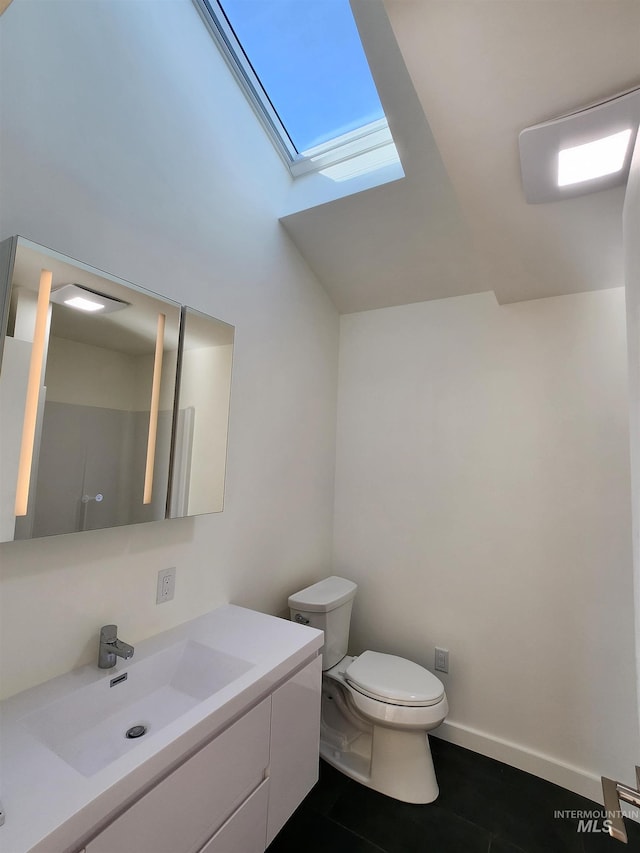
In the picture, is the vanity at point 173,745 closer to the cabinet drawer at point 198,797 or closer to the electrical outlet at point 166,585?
the cabinet drawer at point 198,797

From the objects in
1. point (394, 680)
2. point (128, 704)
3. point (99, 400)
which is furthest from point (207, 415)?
point (394, 680)

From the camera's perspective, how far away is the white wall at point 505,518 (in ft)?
5.55

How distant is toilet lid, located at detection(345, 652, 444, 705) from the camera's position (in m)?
1.59

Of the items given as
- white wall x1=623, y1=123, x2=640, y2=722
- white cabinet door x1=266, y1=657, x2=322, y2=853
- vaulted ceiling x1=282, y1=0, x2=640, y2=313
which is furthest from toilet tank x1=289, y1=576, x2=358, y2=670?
vaulted ceiling x1=282, y1=0, x2=640, y2=313

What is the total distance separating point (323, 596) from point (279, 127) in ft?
7.54

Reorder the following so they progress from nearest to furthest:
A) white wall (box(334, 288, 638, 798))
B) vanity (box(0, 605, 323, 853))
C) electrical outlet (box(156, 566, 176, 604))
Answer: vanity (box(0, 605, 323, 853)) → electrical outlet (box(156, 566, 176, 604)) → white wall (box(334, 288, 638, 798))

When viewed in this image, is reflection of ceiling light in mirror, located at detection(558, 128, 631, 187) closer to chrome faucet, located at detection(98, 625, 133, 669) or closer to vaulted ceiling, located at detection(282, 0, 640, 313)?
vaulted ceiling, located at detection(282, 0, 640, 313)

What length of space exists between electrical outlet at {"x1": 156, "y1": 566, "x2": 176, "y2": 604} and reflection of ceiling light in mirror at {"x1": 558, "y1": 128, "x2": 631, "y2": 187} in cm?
182

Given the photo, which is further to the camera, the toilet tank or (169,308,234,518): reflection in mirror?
the toilet tank

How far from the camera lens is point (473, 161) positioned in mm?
1218

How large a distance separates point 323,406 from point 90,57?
5.54ft

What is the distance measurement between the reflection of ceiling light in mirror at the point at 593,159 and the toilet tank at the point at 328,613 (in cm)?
188

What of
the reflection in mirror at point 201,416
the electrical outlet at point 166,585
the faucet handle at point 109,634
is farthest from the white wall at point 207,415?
the faucet handle at point 109,634

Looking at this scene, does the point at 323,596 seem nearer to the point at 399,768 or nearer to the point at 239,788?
the point at 399,768
